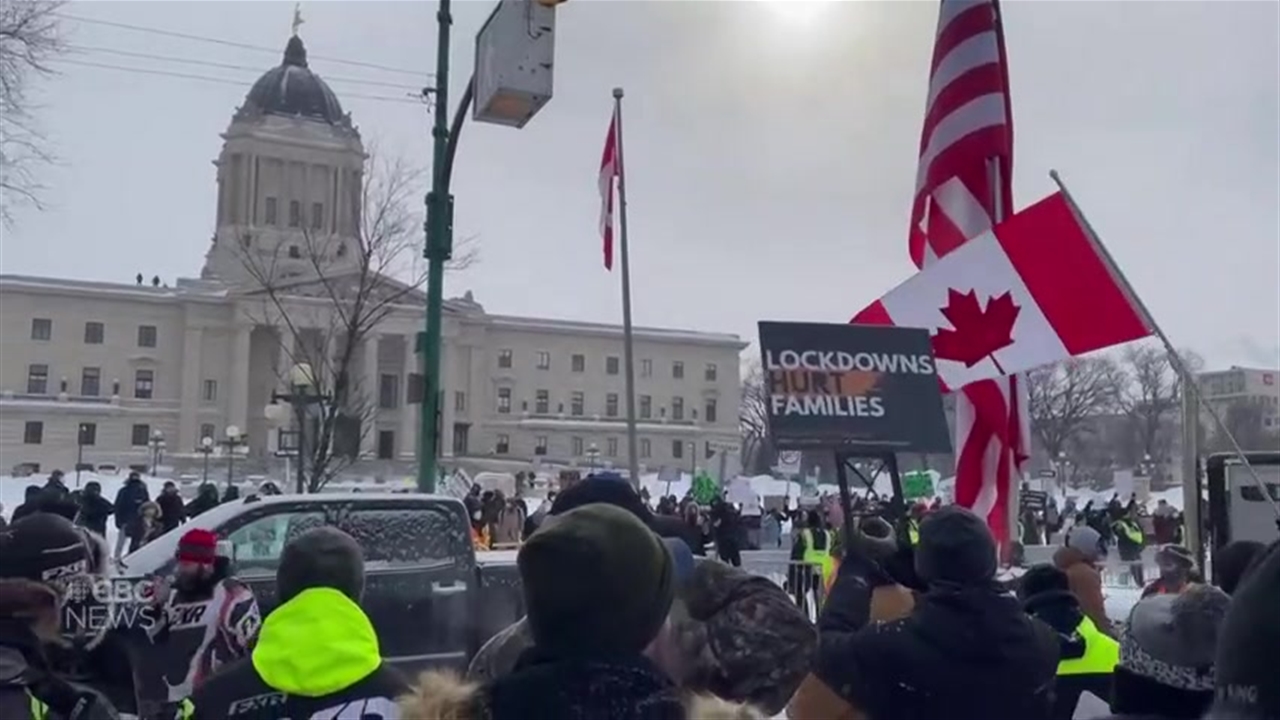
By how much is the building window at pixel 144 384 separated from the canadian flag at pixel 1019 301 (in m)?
91.2

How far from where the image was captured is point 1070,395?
8894 cm

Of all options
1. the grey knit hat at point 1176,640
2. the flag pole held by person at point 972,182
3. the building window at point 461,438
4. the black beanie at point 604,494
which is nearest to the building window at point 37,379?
the building window at point 461,438

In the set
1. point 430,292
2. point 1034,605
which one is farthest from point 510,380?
point 1034,605

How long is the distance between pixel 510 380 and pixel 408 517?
9329 centimetres

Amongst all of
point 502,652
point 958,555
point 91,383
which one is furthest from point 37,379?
point 958,555

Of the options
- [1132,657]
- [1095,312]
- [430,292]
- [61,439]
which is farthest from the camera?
[61,439]

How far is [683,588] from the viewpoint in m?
3.08

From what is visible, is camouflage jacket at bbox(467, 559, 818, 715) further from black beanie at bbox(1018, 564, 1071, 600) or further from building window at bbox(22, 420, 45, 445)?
building window at bbox(22, 420, 45, 445)

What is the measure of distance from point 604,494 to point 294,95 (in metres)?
108

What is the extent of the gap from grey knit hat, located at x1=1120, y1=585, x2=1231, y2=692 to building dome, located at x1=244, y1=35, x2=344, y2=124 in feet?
343

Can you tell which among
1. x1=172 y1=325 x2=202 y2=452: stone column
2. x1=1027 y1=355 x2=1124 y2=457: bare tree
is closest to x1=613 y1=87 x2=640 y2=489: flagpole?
x1=1027 y1=355 x2=1124 y2=457: bare tree

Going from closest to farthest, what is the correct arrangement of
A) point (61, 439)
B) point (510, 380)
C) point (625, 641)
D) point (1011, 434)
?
point (625, 641)
point (1011, 434)
point (61, 439)
point (510, 380)

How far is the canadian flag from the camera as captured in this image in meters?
6.41

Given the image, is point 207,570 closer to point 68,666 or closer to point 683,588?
point 68,666
